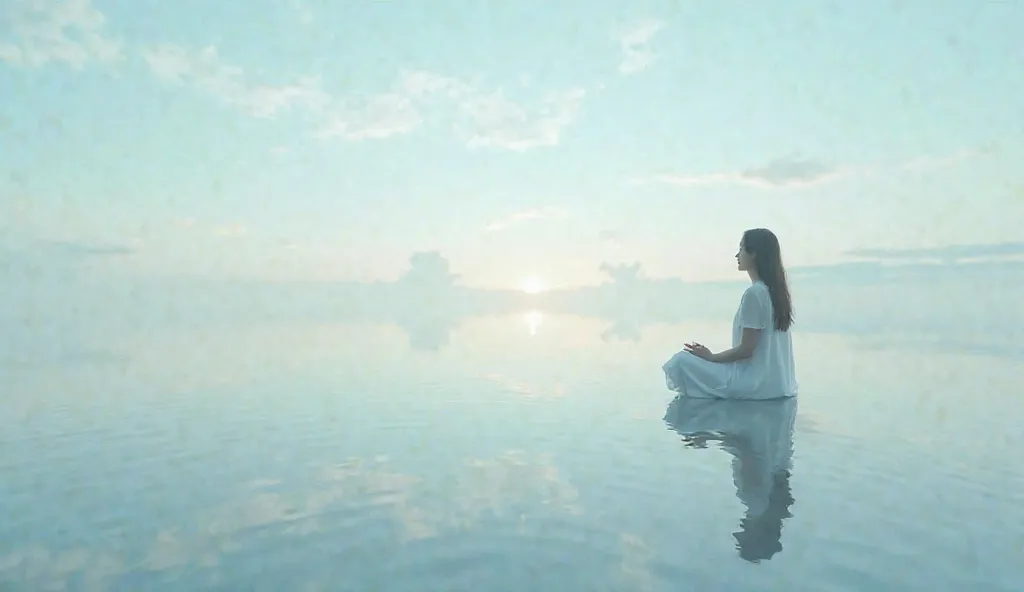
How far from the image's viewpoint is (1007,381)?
12.3 m

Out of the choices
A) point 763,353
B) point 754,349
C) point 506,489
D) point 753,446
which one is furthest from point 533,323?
point 506,489

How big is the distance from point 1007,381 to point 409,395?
11419 millimetres

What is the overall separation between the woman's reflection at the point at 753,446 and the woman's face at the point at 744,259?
2.04 m

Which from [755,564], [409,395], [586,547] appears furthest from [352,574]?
[409,395]

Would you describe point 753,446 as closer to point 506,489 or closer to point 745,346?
point 745,346

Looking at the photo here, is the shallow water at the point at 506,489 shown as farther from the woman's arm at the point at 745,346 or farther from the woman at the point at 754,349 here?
the woman's arm at the point at 745,346

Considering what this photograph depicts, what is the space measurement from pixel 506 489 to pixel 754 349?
5292 mm

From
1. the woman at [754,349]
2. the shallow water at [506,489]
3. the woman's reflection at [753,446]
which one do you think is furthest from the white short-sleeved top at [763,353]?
the shallow water at [506,489]

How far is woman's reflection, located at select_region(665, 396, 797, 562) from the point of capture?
4.22 meters

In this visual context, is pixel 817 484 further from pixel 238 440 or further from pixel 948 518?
pixel 238 440

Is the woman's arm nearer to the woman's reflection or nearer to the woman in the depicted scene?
the woman

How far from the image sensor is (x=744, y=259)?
9242 millimetres

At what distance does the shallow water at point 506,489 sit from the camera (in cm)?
368

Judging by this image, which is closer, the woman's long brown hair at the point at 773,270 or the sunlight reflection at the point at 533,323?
the woman's long brown hair at the point at 773,270
